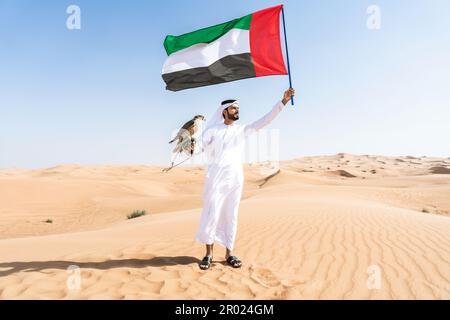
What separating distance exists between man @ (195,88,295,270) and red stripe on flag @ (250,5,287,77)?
109 cm

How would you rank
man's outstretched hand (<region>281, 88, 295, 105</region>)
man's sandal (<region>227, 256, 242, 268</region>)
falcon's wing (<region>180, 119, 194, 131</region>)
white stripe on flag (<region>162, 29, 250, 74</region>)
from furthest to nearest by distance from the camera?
white stripe on flag (<region>162, 29, 250, 74</region>) → falcon's wing (<region>180, 119, 194, 131</region>) → man's sandal (<region>227, 256, 242, 268</region>) → man's outstretched hand (<region>281, 88, 295, 105</region>)

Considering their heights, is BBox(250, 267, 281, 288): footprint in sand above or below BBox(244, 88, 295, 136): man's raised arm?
below

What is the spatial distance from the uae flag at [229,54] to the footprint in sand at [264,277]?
9.55 ft

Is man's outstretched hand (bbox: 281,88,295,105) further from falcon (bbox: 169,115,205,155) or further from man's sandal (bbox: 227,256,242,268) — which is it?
man's sandal (bbox: 227,256,242,268)

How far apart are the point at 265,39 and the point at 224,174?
2.41 meters

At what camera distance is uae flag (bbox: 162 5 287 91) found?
17.7ft

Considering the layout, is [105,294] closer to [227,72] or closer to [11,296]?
[11,296]

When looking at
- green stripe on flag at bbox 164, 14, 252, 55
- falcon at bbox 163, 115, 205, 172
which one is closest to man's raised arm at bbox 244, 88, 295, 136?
falcon at bbox 163, 115, 205, 172

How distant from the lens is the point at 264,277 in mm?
4215

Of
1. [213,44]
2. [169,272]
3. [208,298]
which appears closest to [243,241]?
[169,272]

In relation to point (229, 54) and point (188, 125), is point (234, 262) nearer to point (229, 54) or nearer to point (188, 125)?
point (188, 125)

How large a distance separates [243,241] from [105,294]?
3.12 metres

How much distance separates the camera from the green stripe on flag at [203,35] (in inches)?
218

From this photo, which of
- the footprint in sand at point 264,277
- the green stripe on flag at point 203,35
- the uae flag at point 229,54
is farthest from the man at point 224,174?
the green stripe on flag at point 203,35
